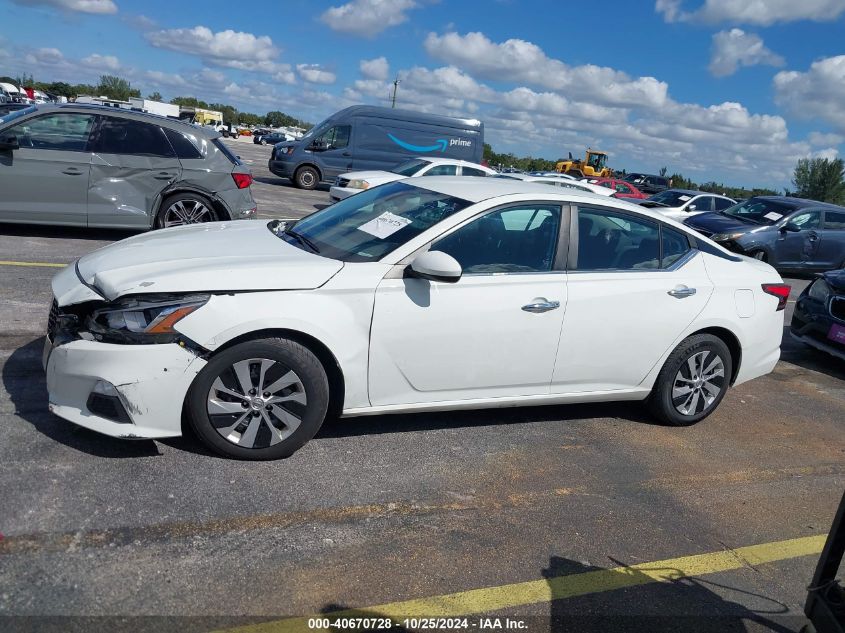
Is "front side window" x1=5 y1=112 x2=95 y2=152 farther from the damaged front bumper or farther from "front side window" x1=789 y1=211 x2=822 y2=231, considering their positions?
"front side window" x1=789 y1=211 x2=822 y2=231

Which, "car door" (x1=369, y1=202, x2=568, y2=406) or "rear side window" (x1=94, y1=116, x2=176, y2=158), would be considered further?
"rear side window" (x1=94, y1=116, x2=176, y2=158)

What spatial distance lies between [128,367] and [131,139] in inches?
247

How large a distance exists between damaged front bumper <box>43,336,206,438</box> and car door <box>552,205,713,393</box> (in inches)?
89.4

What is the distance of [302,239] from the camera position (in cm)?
463

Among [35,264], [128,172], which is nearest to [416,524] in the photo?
[35,264]

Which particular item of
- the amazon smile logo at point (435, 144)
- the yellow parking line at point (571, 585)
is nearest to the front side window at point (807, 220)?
the yellow parking line at point (571, 585)

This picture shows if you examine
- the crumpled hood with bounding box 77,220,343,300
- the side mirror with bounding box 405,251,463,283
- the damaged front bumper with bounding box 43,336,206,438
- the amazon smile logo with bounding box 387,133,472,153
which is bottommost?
the damaged front bumper with bounding box 43,336,206,438

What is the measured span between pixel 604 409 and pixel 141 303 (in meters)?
3.43

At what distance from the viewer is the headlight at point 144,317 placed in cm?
360

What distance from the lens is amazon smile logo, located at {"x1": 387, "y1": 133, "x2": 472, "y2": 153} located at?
73.9 feet

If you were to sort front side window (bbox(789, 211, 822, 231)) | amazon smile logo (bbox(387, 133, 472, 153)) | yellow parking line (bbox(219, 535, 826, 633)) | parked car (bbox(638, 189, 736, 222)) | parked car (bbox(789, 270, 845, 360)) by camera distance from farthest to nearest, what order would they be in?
amazon smile logo (bbox(387, 133, 472, 153)) → parked car (bbox(638, 189, 736, 222)) → front side window (bbox(789, 211, 822, 231)) → parked car (bbox(789, 270, 845, 360)) → yellow parking line (bbox(219, 535, 826, 633))

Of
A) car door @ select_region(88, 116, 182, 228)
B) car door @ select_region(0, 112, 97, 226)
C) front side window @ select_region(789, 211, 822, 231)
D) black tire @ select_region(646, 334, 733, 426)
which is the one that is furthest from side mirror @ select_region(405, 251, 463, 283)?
front side window @ select_region(789, 211, 822, 231)

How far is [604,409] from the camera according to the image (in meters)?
5.52

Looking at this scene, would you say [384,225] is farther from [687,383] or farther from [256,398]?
[687,383]
